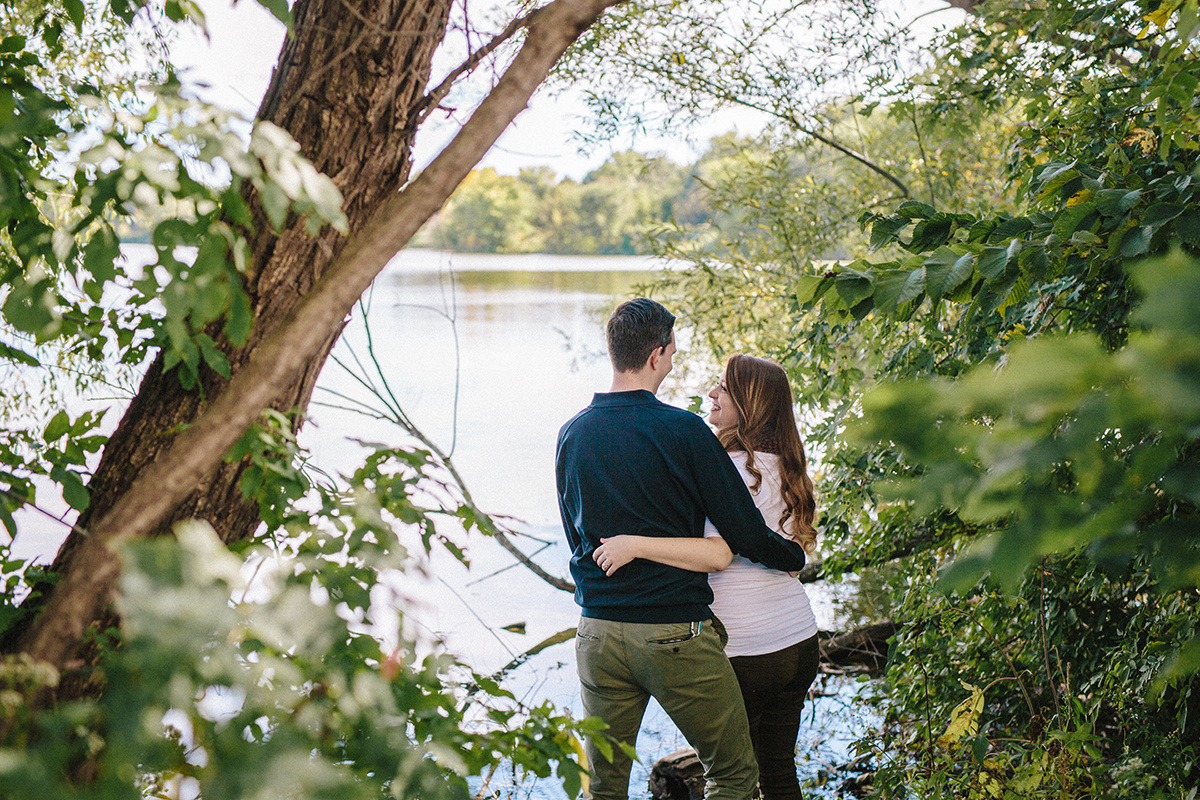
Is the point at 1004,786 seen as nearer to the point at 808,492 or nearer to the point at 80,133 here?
the point at 808,492

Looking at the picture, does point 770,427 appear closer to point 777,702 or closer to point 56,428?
point 777,702

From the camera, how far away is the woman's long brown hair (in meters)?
2.30

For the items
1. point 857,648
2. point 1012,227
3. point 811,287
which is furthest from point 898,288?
point 857,648

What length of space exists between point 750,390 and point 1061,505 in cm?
165

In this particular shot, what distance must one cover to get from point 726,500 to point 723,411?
443mm

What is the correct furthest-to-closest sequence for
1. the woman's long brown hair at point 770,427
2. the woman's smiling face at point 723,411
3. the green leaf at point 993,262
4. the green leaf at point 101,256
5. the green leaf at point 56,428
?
the woman's smiling face at point 723,411, the woman's long brown hair at point 770,427, the green leaf at point 993,262, the green leaf at point 56,428, the green leaf at point 101,256

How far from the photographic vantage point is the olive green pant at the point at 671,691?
2.04 metres

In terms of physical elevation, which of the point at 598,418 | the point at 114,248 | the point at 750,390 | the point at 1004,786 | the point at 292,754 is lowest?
the point at 292,754

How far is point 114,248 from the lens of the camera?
104 centimetres

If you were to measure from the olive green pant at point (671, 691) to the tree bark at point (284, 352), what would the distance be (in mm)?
1228

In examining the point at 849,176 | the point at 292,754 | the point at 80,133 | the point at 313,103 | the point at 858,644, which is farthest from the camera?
the point at 849,176

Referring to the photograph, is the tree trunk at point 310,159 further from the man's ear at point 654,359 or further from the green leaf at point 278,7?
the man's ear at point 654,359

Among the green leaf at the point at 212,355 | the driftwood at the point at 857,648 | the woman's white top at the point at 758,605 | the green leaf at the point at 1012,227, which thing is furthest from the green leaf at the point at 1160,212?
the driftwood at the point at 857,648

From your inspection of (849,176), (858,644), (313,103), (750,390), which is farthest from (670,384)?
(313,103)
